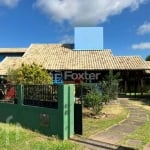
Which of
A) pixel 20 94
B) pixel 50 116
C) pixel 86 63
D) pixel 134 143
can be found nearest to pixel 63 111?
pixel 50 116

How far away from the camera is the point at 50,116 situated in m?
10.7

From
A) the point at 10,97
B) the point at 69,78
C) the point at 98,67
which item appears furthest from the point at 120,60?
the point at 10,97

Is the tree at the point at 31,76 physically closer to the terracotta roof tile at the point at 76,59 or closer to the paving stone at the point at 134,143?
the terracotta roof tile at the point at 76,59

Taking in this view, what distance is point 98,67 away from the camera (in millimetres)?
27328

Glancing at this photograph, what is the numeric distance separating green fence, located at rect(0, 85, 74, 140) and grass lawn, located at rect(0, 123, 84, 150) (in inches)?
11.9

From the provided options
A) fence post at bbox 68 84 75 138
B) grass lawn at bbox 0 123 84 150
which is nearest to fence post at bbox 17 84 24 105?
grass lawn at bbox 0 123 84 150

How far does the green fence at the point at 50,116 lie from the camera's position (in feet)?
33.2

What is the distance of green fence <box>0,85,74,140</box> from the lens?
398 inches

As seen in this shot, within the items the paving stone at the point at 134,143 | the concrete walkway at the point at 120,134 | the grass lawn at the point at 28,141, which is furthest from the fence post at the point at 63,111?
the paving stone at the point at 134,143

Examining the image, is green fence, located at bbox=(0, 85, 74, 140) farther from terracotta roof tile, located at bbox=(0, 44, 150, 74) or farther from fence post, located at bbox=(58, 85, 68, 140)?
terracotta roof tile, located at bbox=(0, 44, 150, 74)

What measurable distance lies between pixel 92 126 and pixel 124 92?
57.9 feet

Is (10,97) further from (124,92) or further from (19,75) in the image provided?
(124,92)

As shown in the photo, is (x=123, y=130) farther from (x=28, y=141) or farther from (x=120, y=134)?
(x=28, y=141)

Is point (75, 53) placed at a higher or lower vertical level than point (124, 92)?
higher
